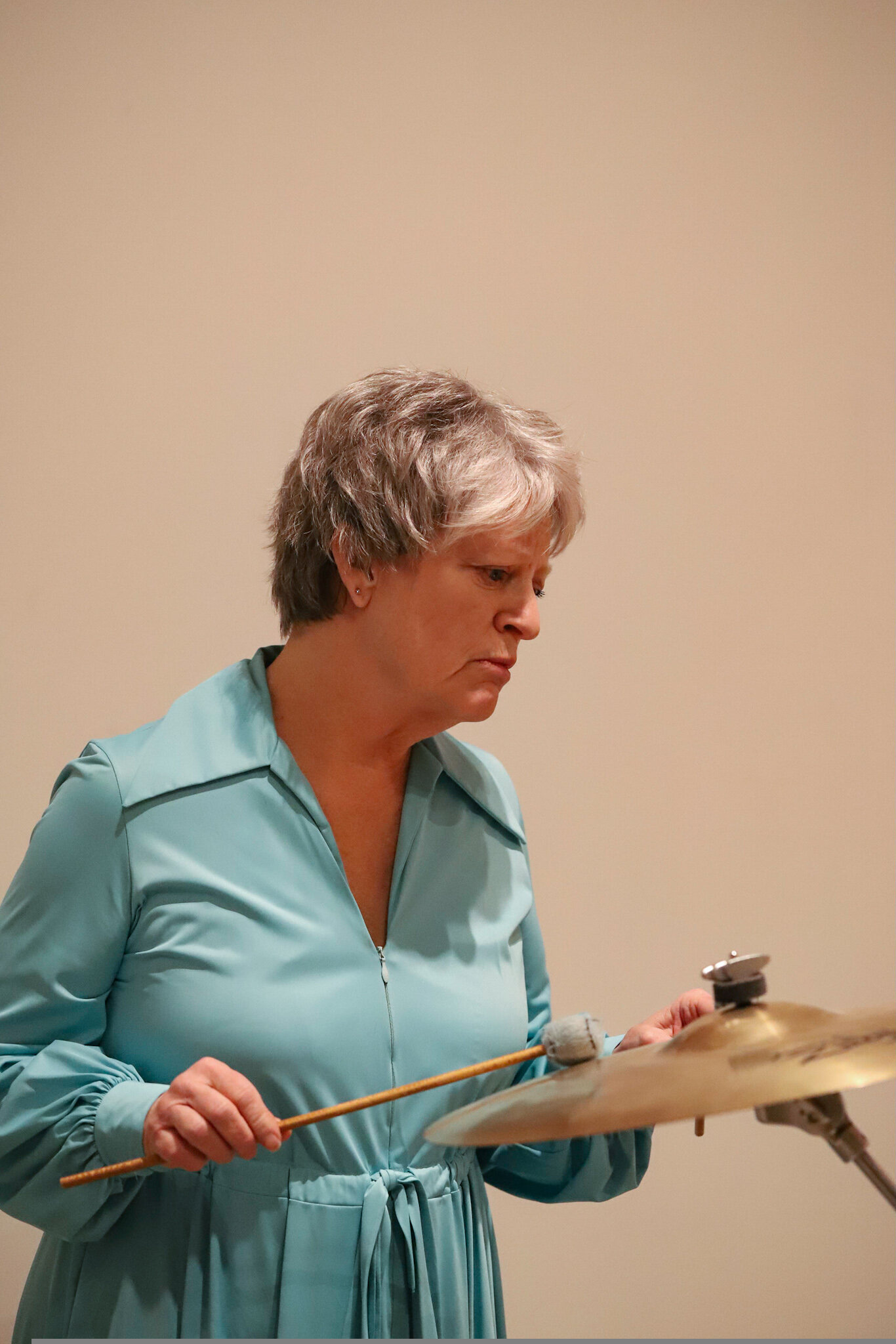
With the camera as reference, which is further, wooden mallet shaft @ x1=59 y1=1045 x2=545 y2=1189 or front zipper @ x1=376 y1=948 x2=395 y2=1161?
front zipper @ x1=376 y1=948 x2=395 y2=1161

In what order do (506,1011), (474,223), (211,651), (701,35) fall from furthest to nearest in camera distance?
1. (701,35)
2. (474,223)
3. (211,651)
4. (506,1011)

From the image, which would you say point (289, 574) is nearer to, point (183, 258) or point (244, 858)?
point (244, 858)

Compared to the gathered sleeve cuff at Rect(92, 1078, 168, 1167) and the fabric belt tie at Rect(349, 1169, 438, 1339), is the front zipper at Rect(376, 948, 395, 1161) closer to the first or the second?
the fabric belt tie at Rect(349, 1169, 438, 1339)

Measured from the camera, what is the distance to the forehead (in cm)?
100

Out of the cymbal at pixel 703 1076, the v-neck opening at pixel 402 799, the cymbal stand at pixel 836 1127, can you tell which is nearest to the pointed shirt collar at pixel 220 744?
the v-neck opening at pixel 402 799

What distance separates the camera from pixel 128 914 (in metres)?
0.95

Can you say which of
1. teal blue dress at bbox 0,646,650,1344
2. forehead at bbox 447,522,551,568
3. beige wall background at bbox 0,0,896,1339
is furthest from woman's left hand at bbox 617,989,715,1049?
beige wall background at bbox 0,0,896,1339

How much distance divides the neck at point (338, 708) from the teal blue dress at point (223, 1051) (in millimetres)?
35

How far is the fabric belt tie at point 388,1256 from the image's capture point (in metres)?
0.94

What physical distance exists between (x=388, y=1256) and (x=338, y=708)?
1.39 feet

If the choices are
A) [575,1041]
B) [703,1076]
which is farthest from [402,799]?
[703,1076]

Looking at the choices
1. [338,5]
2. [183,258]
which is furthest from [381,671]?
[338,5]

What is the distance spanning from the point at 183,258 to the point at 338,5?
40 centimetres

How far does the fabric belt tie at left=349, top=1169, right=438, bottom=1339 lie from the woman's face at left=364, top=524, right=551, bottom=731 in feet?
1.21
